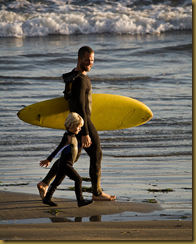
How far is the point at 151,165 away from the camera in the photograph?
5.11 meters

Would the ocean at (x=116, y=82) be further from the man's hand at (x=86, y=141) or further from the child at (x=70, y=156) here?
the man's hand at (x=86, y=141)

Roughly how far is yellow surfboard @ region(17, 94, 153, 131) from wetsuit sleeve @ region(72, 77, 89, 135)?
653mm

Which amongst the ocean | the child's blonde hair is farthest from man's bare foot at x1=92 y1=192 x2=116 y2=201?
the child's blonde hair

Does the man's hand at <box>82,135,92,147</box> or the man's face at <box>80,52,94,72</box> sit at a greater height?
the man's face at <box>80,52,94,72</box>

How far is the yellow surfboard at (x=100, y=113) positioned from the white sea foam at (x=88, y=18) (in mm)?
17470

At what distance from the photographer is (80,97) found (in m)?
3.69

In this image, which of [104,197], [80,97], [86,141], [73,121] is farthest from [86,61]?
[104,197]

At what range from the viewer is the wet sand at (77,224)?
2.78 meters

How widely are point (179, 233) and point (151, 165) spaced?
230cm

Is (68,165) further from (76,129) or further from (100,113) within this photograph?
(100,113)

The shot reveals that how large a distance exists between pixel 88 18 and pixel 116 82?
1232 cm

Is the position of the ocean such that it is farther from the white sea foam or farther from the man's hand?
the man's hand

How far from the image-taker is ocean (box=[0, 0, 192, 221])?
14.6ft

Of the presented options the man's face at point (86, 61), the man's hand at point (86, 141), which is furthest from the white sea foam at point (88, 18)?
the man's hand at point (86, 141)
